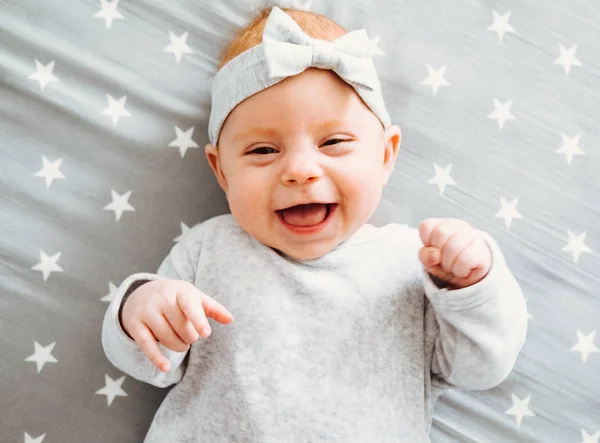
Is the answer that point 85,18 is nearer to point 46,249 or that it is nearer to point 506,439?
point 46,249

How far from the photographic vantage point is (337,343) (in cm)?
99

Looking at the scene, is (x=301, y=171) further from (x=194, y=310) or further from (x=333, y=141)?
(x=194, y=310)

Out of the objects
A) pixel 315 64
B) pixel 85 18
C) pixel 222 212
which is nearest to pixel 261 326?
pixel 222 212

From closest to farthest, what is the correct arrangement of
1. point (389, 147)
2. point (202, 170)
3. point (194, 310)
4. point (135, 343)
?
point (194, 310), point (135, 343), point (389, 147), point (202, 170)

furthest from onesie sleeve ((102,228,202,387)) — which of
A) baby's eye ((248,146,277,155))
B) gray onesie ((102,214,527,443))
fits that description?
baby's eye ((248,146,277,155))

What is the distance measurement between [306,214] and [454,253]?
0.25 meters

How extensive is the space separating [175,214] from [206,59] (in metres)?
0.32

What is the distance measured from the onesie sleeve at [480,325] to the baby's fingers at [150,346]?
1.39 ft

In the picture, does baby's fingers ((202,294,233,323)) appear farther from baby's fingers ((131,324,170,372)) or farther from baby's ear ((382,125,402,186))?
baby's ear ((382,125,402,186))

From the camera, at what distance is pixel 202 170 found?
1192mm

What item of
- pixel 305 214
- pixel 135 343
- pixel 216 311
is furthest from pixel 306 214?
pixel 135 343

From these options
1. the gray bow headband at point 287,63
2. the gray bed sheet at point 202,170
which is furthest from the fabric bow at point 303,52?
the gray bed sheet at point 202,170

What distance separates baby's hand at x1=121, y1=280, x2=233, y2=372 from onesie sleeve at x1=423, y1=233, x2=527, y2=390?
0.35 metres

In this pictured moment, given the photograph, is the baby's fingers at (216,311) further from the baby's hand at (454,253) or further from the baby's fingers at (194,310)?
the baby's hand at (454,253)
